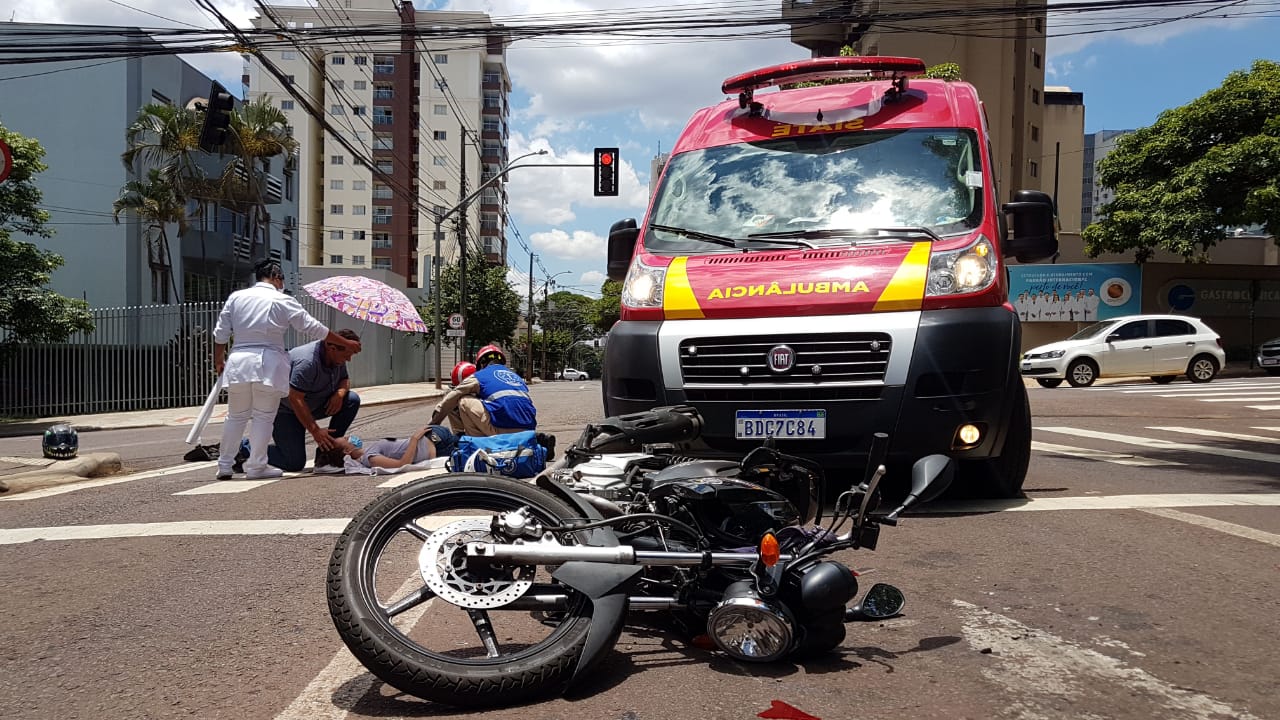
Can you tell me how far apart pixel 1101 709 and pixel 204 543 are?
409 cm

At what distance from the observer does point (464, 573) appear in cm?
273

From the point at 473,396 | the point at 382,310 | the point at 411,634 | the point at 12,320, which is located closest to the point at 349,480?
the point at 473,396

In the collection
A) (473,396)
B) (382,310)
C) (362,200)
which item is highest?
(362,200)

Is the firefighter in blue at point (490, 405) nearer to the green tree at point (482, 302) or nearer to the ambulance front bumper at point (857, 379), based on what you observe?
the ambulance front bumper at point (857, 379)

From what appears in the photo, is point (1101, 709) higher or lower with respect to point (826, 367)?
lower

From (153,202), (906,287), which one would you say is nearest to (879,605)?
(906,287)

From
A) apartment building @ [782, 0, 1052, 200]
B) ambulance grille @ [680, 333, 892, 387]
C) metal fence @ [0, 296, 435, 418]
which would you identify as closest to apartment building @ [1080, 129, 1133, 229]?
apartment building @ [782, 0, 1052, 200]

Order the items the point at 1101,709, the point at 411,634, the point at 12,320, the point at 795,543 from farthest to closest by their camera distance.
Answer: the point at 12,320 < the point at 795,543 < the point at 411,634 < the point at 1101,709

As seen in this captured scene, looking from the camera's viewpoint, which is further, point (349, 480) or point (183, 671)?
point (349, 480)

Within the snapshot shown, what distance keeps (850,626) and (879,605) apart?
17 centimetres

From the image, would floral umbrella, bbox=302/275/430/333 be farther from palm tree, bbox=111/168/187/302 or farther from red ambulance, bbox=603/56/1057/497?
palm tree, bbox=111/168/187/302

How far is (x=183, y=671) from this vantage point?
9.68 feet

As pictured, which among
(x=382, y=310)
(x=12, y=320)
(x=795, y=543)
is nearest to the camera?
(x=795, y=543)

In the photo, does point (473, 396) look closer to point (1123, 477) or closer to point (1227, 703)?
point (1123, 477)
